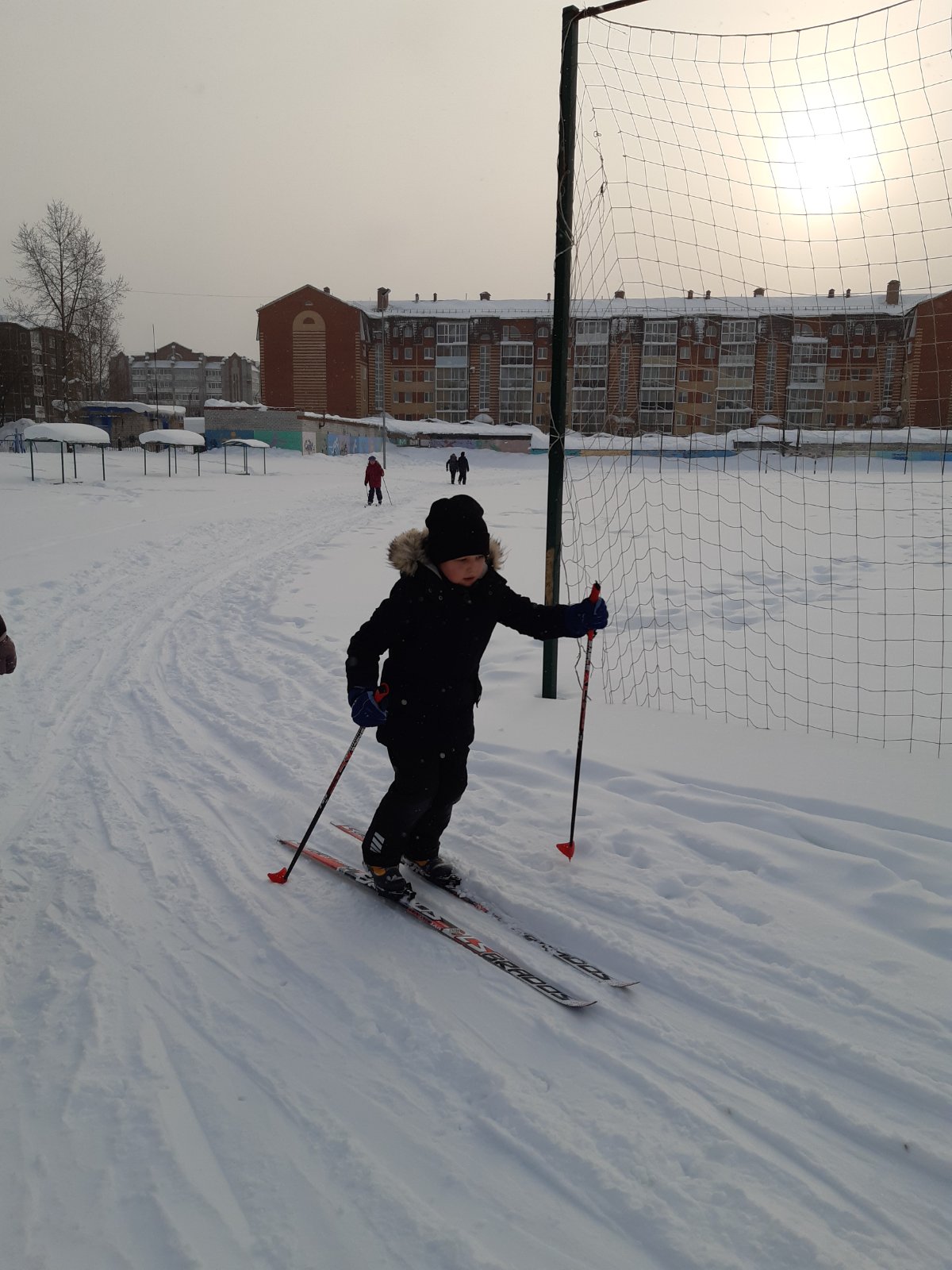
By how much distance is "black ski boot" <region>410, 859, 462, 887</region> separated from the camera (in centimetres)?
336

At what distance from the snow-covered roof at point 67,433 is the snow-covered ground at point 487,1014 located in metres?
23.5

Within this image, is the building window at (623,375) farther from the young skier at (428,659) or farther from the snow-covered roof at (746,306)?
the young skier at (428,659)

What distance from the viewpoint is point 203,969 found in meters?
2.73

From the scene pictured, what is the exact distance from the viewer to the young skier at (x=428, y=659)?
9.93 ft

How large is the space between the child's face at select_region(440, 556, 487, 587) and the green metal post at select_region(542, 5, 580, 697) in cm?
197

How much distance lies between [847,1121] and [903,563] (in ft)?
34.2

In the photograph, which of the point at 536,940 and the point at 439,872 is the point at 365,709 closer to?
the point at 439,872

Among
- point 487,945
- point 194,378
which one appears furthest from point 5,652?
point 194,378

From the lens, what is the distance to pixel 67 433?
2602 centimetres

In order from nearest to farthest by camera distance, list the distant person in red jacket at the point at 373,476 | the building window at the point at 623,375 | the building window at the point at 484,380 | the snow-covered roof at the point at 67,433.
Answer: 1. the building window at the point at 623,375
2. the distant person in red jacket at the point at 373,476
3. the snow-covered roof at the point at 67,433
4. the building window at the point at 484,380

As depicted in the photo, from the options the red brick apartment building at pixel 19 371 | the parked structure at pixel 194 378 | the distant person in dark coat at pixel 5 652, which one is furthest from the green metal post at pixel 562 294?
the parked structure at pixel 194 378

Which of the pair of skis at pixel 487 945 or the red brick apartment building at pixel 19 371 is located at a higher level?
the red brick apartment building at pixel 19 371

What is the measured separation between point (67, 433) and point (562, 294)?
84.1 feet

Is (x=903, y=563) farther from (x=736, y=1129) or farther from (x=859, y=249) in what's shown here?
(x=736, y=1129)
